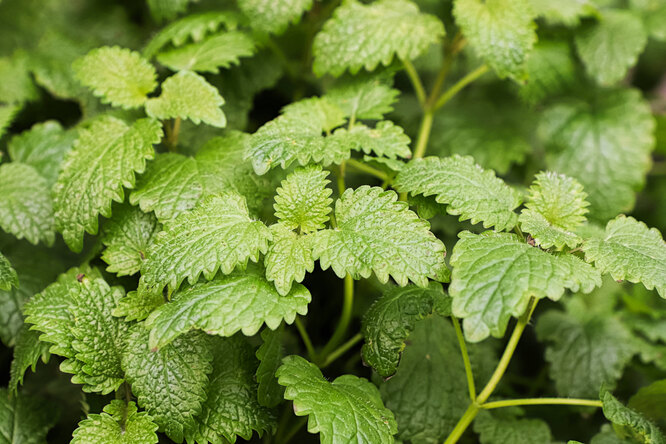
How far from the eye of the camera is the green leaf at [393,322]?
100 centimetres

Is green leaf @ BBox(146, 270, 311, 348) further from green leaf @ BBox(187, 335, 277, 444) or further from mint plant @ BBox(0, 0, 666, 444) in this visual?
green leaf @ BBox(187, 335, 277, 444)

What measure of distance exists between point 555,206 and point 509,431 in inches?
20.4

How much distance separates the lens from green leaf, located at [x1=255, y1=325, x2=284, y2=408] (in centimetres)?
103

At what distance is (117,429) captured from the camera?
3.18 feet

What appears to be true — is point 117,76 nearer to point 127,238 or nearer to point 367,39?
point 127,238

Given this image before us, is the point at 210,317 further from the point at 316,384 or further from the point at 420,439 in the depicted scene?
the point at 420,439

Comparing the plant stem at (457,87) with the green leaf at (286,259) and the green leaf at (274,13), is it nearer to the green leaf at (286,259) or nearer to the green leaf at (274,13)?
the green leaf at (274,13)

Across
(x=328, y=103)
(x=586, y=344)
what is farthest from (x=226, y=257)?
(x=586, y=344)

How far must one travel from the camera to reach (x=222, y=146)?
1246mm

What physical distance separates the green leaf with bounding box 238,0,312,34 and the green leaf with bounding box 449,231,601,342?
Answer: 793 mm

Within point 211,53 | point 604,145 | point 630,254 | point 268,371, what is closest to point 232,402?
point 268,371

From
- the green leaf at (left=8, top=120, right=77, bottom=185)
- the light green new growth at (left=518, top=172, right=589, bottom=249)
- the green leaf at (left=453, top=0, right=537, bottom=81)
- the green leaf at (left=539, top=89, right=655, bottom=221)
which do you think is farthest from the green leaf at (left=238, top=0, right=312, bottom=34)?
the green leaf at (left=539, top=89, right=655, bottom=221)

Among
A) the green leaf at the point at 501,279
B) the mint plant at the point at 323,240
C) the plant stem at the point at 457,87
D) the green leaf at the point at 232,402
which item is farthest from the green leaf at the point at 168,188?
the plant stem at the point at 457,87

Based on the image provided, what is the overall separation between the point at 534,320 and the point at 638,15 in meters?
1.02
